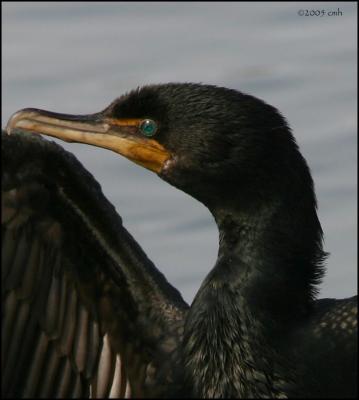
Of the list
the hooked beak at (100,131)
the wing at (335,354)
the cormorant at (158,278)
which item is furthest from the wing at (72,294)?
the wing at (335,354)

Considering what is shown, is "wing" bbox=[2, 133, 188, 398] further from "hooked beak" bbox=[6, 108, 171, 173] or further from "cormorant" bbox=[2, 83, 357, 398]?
"hooked beak" bbox=[6, 108, 171, 173]

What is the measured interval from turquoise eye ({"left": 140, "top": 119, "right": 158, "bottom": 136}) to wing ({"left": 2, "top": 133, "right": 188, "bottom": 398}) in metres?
0.28

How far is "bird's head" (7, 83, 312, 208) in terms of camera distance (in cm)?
804

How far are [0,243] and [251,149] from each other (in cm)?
102

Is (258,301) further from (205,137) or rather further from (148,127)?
(148,127)

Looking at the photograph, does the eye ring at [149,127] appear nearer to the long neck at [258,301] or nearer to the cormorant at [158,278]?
the cormorant at [158,278]

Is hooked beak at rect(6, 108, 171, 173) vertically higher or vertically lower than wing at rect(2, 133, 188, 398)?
higher

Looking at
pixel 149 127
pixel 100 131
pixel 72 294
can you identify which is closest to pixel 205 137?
pixel 149 127

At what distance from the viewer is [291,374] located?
8031 millimetres

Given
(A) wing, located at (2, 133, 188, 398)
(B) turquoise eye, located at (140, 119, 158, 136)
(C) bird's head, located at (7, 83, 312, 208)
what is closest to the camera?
(C) bird's head, located at (7, 83, 312, 208)

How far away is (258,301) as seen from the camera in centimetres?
812

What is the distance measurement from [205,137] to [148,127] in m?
0.30

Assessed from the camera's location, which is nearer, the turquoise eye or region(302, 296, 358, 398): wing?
region(302, 296, 358, 398): wing

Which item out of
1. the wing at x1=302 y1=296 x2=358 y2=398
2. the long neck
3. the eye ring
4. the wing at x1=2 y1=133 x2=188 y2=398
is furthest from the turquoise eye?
the wing at x1=302 y1=296 x2=358 y2=398
